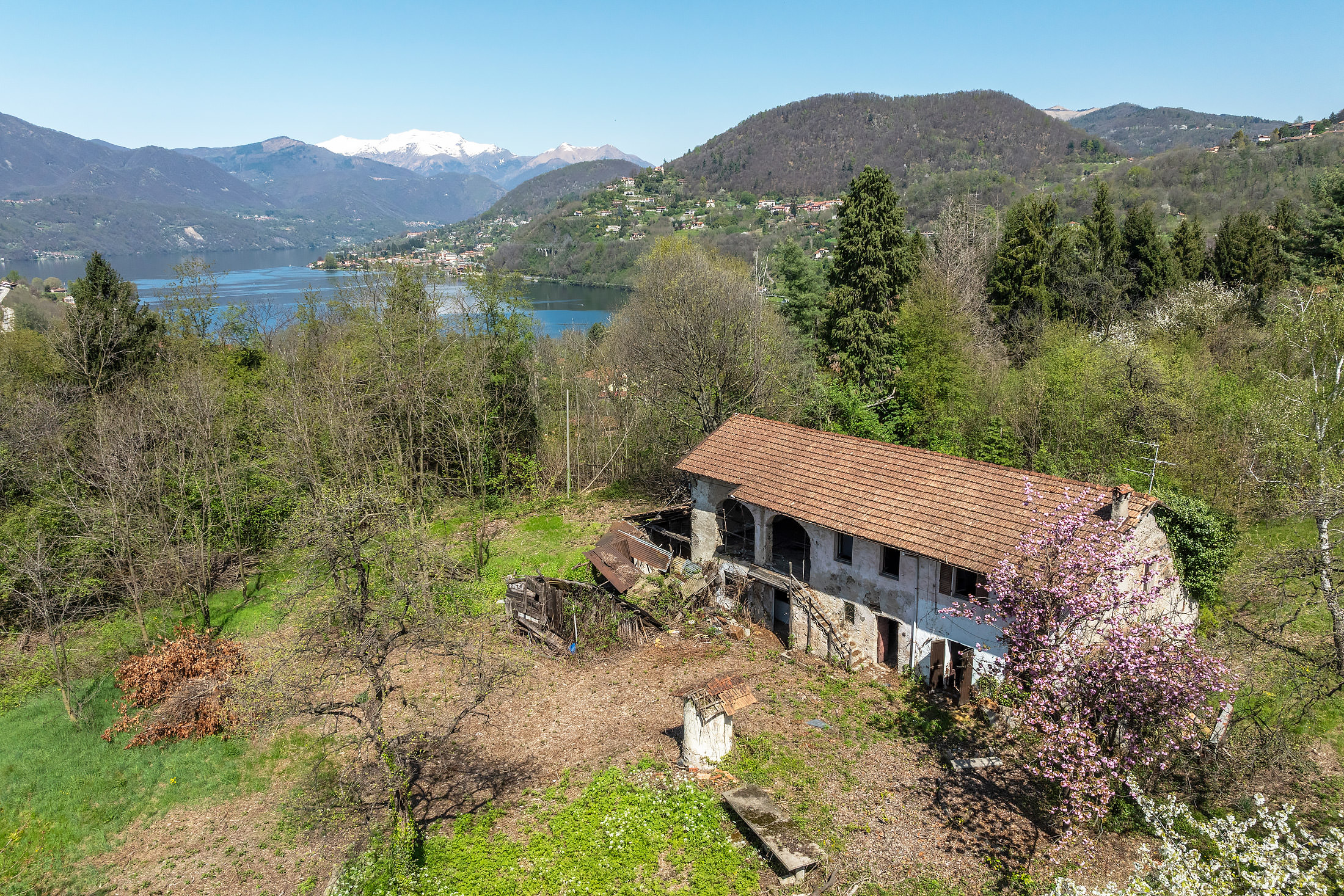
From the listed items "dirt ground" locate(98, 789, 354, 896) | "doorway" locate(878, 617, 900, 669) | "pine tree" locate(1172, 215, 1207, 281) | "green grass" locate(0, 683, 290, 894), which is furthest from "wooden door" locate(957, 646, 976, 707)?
"pine tree" locate(1172, 215, 1207, 281)

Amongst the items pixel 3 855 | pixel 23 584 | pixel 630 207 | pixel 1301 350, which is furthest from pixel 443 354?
pixel 630 207

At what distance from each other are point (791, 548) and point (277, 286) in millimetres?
97996

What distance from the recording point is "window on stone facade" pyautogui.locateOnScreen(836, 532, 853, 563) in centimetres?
2008

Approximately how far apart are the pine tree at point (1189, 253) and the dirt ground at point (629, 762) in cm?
3827

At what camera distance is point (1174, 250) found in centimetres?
4166

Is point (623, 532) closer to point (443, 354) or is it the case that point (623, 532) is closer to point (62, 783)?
point (443, 354)

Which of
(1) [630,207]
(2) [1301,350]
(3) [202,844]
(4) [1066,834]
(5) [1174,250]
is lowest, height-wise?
(3) [202,844]

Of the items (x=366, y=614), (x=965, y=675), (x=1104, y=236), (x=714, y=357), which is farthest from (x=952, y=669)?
(x=1104, y=236)

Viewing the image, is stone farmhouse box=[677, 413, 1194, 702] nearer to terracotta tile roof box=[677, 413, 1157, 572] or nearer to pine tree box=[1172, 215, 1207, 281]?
terracotta tile roof box=[677, 413, 1157, 572]

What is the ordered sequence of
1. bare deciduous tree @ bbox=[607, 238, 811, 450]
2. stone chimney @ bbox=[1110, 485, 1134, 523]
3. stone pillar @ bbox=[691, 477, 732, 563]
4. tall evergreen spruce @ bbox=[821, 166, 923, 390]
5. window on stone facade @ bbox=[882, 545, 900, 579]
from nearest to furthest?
stone chimney @ bbox=[1110, 485, 1134, 523]
window on stone facade @ bbox=[882, 545, 900, 579]
stone pillar @ bbox=[691, 477, 732, 563]
bare deciduous tree @ bbox=[607, 238, 811, 450]
tall evergreen spruce @ bbox=[821, 166, 923, 390]

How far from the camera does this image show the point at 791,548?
23.4 meters

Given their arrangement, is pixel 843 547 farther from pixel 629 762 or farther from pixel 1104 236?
Answer: pixel 1104 236

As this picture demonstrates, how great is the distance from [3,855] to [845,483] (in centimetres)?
2083

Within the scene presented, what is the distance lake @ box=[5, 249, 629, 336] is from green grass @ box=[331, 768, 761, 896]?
37522 mm
